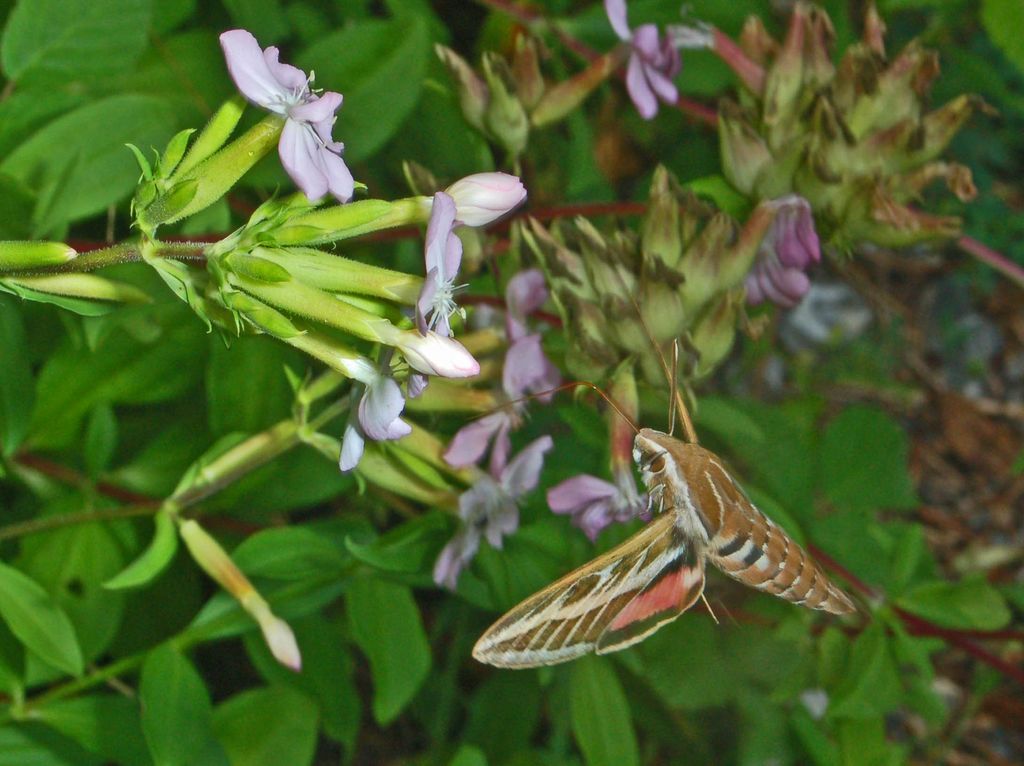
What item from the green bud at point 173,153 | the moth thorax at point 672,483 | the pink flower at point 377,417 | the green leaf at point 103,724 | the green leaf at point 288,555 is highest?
the green bud at point 173,153

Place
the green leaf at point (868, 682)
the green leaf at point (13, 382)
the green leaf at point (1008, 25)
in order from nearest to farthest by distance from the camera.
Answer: the green leaf at point (13, 382) → the green leaf at point (868, 682) → the green leaf at point (1008, 25)

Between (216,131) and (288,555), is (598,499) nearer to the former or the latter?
(288,555)

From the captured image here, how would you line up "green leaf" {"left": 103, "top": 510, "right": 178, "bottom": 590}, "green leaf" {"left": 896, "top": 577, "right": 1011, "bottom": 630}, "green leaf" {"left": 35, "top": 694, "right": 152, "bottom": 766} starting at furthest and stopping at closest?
"green leaf" {"left": 896, "top": 577, "right": 1011, "bottom": 630}, "green leaf" {"left": 35, "top": 694, "right": 152, "bottom": 766}, "green leaf" {"left": 103, "top": 510, "right": 178, "bottom": 590}

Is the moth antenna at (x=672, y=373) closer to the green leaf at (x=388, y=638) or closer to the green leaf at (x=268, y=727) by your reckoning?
the green leaf at (x=388, y=638)

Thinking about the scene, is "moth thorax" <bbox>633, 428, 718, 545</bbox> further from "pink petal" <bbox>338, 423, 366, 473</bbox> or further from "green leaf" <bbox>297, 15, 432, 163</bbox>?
"green leaf" <bbox>297, 15, 432, 163</bbox>

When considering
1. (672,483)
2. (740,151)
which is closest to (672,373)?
(672,483)

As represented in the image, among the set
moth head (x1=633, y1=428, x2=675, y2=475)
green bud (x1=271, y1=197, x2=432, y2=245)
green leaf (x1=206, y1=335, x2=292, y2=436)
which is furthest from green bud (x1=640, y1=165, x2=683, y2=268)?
green leaf (x1=206, y1=335, x2=292, y2=436)

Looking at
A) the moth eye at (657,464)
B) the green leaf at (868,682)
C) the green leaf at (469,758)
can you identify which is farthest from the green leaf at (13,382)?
the green leaf at (868,682)
